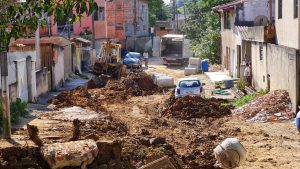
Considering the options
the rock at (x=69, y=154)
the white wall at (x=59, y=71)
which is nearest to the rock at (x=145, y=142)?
the rock at (x=69, y=154)

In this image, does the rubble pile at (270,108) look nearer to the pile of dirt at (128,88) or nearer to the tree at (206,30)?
the pile of dirt at (128,88)

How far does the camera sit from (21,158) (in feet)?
37.0

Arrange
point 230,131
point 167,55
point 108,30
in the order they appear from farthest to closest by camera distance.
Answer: point 108,30
point 167,55
point 230,131

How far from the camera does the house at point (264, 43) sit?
21.9m

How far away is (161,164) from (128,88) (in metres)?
22.1

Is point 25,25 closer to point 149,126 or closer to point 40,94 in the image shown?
point 149,126

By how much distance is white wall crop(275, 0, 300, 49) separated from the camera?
2273 cm

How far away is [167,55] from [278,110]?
37034mm

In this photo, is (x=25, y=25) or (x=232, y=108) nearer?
(x=25, y=25)

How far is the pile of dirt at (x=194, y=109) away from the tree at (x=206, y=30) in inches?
887

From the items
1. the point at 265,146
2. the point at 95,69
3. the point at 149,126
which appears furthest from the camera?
the point at 95,69

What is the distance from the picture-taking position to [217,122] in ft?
71.7

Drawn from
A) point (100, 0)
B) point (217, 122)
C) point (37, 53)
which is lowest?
point (217, 122)

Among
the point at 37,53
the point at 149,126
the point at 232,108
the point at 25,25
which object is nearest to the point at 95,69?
→ the point at 37,53
